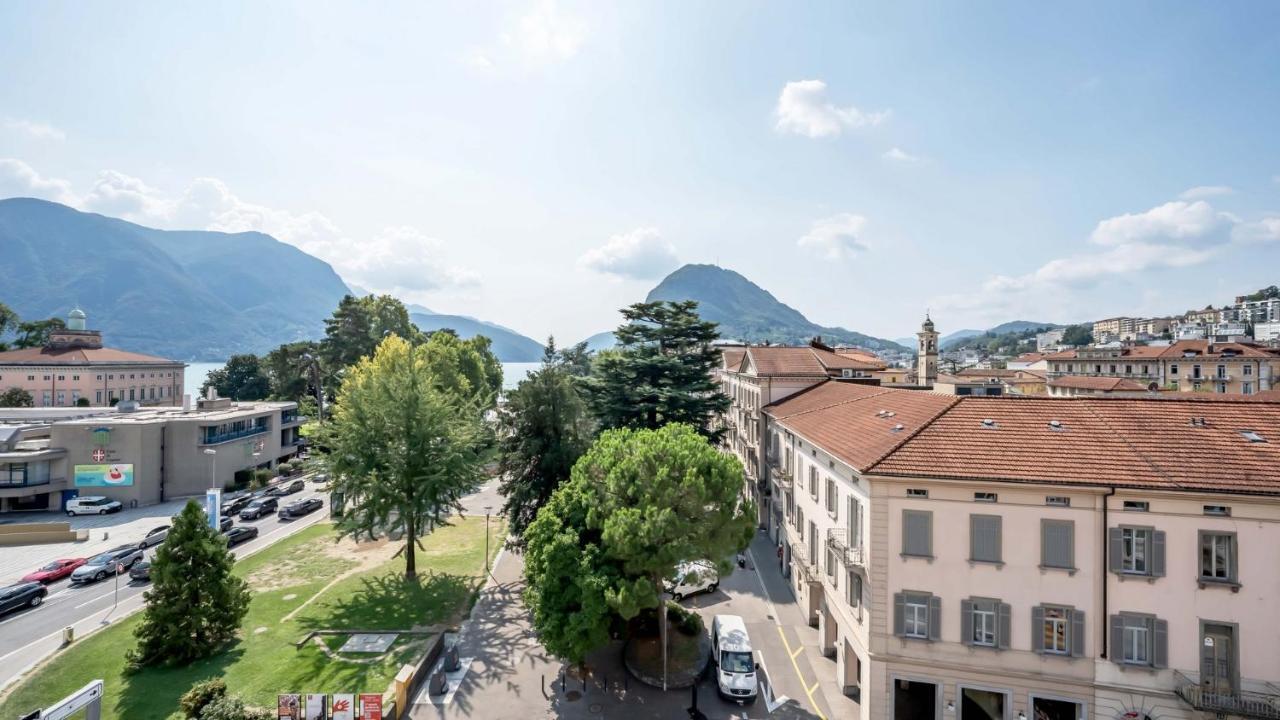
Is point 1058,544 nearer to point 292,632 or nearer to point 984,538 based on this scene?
point 984,538

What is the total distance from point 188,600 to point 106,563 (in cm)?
1659

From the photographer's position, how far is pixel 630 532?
69.6 ft

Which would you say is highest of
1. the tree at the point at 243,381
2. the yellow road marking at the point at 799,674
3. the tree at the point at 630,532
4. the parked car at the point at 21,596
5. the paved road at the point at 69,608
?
the tree at the point at 243,381

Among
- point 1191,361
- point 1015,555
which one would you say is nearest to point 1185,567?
point 1015,555

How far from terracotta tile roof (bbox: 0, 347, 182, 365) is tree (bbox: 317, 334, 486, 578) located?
241 feet

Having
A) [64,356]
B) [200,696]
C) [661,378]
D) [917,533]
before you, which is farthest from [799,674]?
[64,356]

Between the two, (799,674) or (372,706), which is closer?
(372,706)

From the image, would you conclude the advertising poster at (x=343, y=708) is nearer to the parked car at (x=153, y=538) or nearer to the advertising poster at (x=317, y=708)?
the advertising poster at (x=317, y=708)

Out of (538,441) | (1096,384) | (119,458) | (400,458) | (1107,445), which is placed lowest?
(119,458)

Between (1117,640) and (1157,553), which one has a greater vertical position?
(1157,553)

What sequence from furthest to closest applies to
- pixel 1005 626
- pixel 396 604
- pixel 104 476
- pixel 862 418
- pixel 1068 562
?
→ pixel 104 476 → pixel 396 604 → pixel 862 418 → pixel 1005 626 → pixel 1068 562

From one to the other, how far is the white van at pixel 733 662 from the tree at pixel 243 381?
9599 cm

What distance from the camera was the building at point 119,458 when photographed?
46.9 m

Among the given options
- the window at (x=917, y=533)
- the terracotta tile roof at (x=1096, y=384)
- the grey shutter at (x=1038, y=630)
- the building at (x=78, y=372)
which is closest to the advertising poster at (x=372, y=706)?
the window at (x=917, y=533)
